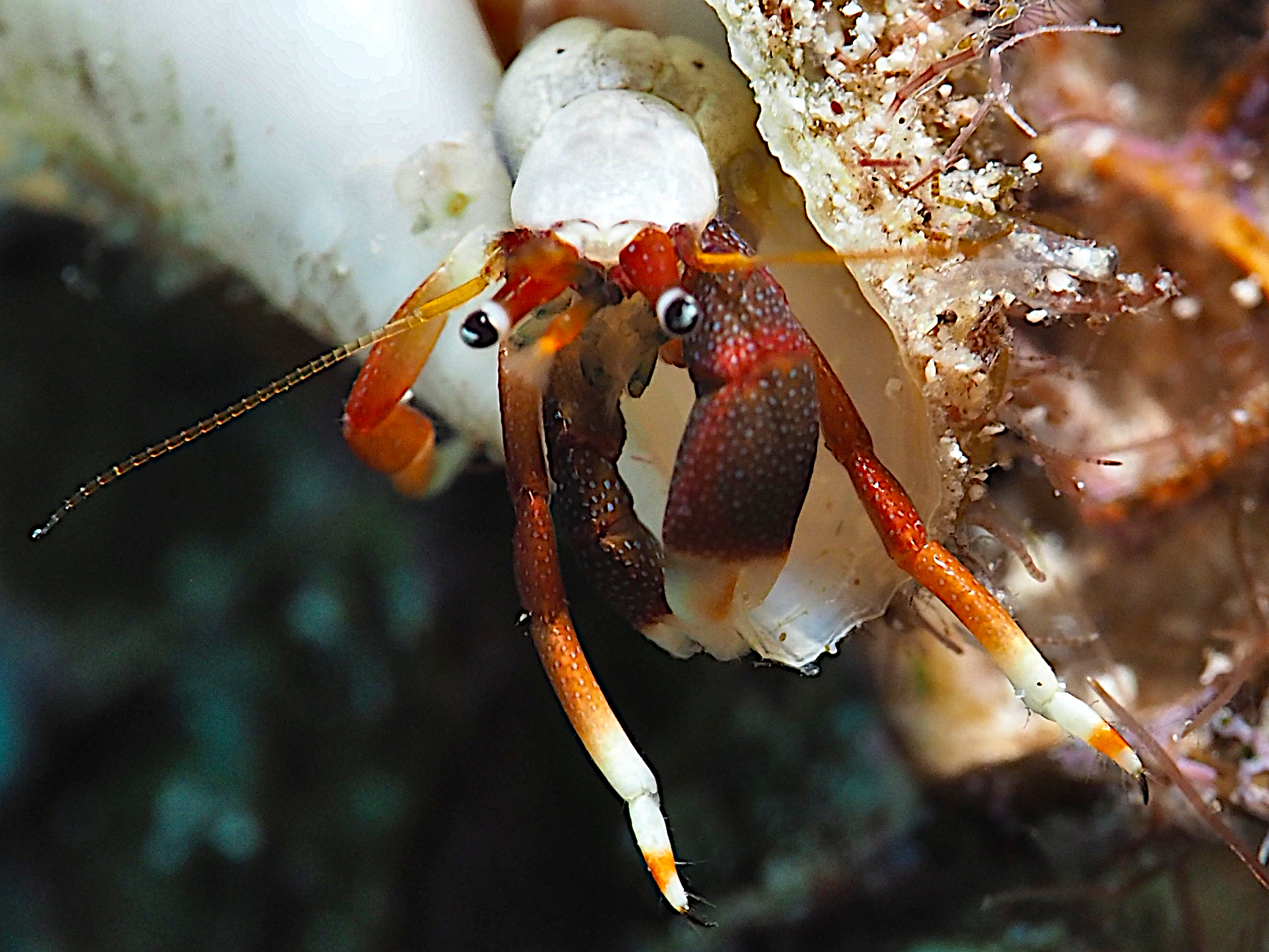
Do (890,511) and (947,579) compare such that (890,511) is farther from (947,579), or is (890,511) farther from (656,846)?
(656,846)

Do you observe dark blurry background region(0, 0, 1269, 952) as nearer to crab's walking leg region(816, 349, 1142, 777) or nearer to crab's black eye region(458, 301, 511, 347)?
crab's walking leg region(816, 349, 1142, 777)

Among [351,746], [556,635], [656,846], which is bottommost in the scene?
[351,746]

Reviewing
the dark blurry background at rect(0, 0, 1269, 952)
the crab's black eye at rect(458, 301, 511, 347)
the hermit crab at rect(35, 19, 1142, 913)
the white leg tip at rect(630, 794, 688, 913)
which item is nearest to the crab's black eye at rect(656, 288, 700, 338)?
the hermit crab at rect(35, 19, 1142, 913)

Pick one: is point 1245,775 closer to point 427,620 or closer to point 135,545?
point 427,620

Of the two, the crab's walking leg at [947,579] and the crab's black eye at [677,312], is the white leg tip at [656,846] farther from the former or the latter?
the crab's black eye at [677,312]

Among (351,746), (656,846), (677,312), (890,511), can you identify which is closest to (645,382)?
(677,312)

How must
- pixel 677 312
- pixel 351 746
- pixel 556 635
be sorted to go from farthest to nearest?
pixel 351 746 → pixel 556 635 → pixel 677 312
